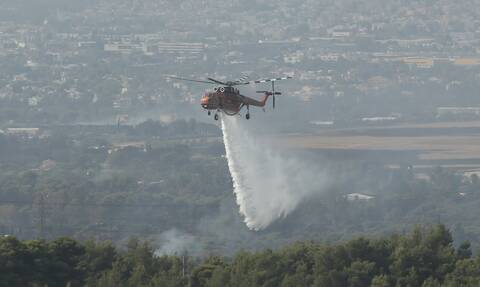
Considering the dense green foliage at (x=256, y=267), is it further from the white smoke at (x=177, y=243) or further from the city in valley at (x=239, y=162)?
the white smoke at (x=177, y=243)

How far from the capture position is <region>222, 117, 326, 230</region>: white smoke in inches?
3248

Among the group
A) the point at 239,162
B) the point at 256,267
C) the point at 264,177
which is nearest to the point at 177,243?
the point at 239,162

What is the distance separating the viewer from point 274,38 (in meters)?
192

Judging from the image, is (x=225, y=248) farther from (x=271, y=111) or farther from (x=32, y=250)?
(x=271, y=111)

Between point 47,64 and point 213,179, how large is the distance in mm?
76827

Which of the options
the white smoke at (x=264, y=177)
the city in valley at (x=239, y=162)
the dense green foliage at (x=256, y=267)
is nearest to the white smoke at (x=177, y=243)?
the city in valley at (x=239, y=162)

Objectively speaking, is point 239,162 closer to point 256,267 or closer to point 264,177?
point 264,177

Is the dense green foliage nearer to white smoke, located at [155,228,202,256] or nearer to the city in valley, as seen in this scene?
the city in valley

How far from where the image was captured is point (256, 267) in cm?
5347

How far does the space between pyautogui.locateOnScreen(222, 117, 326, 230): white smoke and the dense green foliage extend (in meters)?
23.7

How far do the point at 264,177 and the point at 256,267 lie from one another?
33.2 metres

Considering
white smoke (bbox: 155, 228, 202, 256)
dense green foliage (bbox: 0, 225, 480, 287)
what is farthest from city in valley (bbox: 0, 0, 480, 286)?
white smoke (bbox: 155, 228, 202, 256)

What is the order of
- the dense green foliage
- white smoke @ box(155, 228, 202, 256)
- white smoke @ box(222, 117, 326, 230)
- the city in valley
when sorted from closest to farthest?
the dense green foliage < the city in valley < white smoke @ box(155, 228, 202, 256) < white smoke @ box(222, 117, 326, 230)

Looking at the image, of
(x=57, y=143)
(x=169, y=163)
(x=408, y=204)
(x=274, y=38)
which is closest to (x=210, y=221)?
(x=408, y=204)
